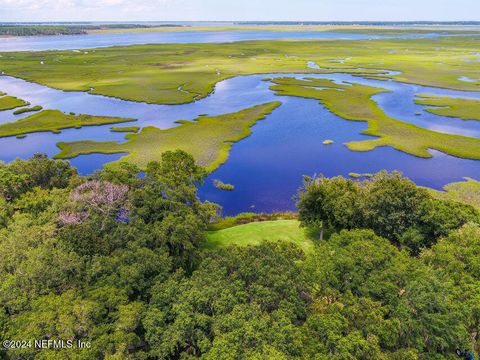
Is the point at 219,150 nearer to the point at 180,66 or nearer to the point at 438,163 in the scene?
the point at 438,163

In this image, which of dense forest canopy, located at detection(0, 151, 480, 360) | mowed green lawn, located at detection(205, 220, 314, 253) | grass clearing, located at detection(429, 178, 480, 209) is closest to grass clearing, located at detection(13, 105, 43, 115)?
dense forest canopy, located at detection(0, 151, 480, 360)

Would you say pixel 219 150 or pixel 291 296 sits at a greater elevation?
pixel 291 296

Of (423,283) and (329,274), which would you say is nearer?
(423,283)

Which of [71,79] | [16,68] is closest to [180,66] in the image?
[71,79]

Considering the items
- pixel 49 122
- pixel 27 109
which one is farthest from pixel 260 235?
pixel 27 109

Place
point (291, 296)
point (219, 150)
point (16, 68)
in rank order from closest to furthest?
point (291, 296) → point (219, 150) → point (16, 68)

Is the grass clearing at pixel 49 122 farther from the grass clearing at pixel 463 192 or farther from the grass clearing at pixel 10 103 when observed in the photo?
the grass clearing at pixel 463 192

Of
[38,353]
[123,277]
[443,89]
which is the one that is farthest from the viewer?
[443,89]
